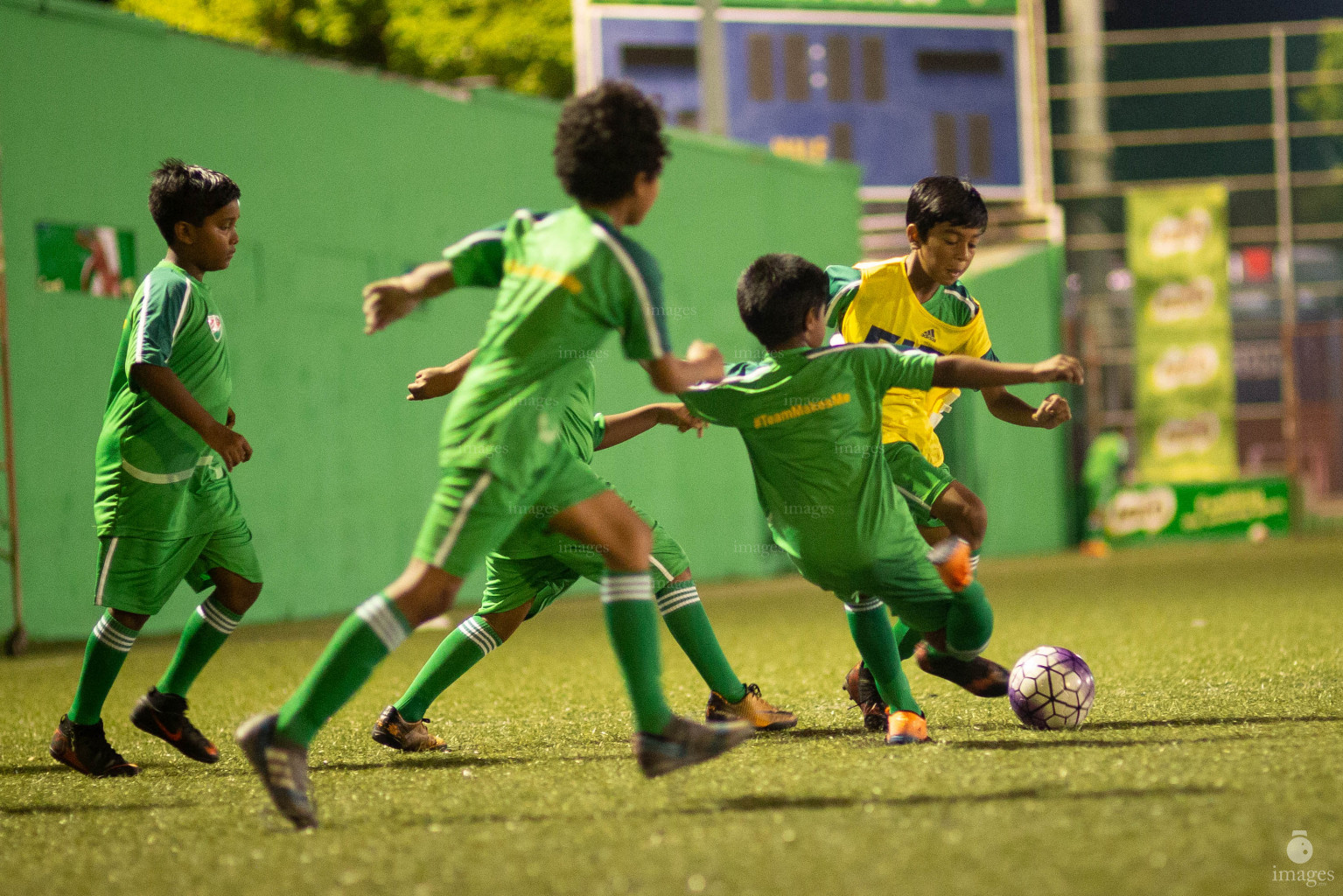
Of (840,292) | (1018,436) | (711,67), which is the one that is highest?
(711,67)

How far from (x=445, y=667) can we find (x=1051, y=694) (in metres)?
1.97

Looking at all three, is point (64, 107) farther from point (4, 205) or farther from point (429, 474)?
point (429, 474)

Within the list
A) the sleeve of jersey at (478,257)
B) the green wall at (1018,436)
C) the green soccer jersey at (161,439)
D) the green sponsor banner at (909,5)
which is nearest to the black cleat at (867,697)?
the sleeve of jersey at (478,257)

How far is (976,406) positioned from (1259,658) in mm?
12007

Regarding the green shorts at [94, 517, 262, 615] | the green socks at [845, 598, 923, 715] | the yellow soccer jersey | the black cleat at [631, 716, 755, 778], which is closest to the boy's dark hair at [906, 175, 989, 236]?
the yellow soccer jersey

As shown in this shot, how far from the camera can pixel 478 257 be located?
149 inches

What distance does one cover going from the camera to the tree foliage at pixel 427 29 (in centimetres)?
2356

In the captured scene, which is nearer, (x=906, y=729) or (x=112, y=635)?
(x=906, y=729)

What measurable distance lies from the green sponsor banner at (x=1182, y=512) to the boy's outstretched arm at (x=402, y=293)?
1632cm

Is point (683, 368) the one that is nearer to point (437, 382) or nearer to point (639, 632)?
point (639, 632)

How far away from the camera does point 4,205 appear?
9.05 meters

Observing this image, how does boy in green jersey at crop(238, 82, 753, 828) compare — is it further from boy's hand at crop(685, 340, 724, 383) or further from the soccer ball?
the soccer ball

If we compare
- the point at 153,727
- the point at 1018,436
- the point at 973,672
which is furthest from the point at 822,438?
the point at 1018,436

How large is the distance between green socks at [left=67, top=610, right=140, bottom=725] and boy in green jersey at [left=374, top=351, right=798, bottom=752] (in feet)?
2.79
